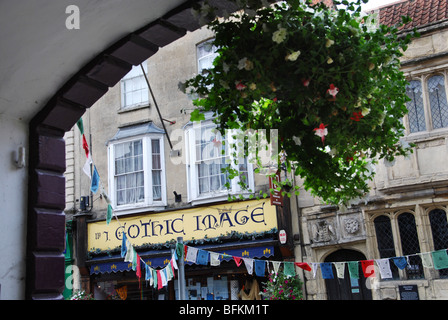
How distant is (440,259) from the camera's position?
1070 cm

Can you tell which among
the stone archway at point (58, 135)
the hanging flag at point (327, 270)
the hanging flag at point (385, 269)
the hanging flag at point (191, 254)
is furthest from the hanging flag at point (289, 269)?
the stone archway at point (58, 135)

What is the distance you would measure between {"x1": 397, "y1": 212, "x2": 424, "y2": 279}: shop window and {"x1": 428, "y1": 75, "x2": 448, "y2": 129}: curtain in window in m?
2.24

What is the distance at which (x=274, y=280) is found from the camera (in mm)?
13062

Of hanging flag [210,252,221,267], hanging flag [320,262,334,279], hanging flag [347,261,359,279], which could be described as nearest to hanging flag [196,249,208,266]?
hanging flag [210,252,221,267]

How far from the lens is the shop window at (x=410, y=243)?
40.0 ft

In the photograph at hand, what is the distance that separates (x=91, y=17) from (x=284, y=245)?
35.0ft

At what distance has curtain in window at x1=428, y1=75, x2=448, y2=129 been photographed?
40.5 feet

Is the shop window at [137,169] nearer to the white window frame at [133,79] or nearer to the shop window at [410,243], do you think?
the white window frame at [133,79]

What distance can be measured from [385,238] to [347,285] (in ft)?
4.99

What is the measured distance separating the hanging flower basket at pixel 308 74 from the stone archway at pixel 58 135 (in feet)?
1.13

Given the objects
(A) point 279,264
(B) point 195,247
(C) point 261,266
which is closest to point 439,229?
(A) point 279,264

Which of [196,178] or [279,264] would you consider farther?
[196,178]

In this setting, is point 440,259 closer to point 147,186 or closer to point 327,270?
point 327,270

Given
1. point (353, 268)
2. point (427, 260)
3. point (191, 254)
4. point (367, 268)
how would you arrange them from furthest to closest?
point (191, 254) < point (353, 268) < point (367, 268) < point (427, 260)
